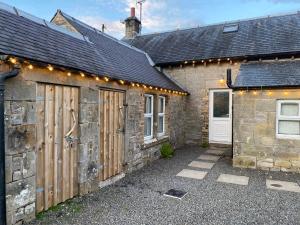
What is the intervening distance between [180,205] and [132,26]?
45.8 feet

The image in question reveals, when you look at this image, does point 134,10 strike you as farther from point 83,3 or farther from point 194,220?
point 194,220

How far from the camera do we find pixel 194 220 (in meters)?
4.21

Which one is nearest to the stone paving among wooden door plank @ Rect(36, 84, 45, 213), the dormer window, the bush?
the bush

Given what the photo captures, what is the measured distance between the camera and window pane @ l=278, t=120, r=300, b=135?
7418 mm

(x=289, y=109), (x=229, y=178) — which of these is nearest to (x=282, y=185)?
(x=229, y=178)

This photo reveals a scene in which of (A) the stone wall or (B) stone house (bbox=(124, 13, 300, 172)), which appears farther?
(B) stone house (bbox=(124, 13, 300, 172))

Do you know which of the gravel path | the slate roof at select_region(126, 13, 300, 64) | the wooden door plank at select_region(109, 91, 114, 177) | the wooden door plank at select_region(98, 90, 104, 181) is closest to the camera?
the gravel path

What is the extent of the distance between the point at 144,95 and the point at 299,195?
16.5 ft

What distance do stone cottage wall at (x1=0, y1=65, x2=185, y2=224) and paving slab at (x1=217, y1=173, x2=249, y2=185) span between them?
251 centimetres

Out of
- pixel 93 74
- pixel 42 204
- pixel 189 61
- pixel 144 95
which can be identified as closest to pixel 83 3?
pixel 189 61

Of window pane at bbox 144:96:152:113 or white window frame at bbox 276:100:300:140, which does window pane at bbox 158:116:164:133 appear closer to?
window pane at bbox 144:96:152:113

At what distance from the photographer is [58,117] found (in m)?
4.67

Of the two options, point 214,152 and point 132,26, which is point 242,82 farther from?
point 132,26

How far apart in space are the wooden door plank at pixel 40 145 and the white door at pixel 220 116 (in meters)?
8.89
